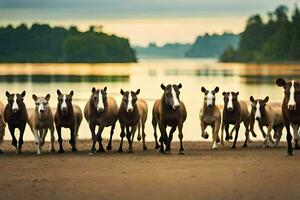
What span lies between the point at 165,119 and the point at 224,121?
3123 mm

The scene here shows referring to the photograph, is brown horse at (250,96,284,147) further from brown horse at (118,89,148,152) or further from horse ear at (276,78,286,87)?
brown horse at (118,89,148,152)

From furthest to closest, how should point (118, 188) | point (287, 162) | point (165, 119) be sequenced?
point (165, 119) → point (287, 162) → point (118, 188)

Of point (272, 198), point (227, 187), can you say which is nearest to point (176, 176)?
point (227, 187)

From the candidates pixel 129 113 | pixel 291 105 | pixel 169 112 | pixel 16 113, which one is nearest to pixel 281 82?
pixel 291 105

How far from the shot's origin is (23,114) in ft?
91.2

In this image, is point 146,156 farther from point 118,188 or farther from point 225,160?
point 118,188

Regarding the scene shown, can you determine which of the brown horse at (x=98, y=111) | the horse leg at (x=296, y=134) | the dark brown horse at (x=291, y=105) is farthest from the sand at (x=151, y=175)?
the brown horse at (x=98, y=111)

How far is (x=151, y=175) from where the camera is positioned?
2091 cm

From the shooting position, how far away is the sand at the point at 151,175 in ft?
59.9

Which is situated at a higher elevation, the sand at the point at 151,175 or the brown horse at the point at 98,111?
the brown horse at the point at 98,111

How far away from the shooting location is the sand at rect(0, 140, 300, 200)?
59.9 feet

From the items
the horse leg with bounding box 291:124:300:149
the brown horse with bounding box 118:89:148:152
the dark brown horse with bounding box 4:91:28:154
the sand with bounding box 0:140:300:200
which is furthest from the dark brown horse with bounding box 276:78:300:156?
the dark brown horse with bounding box 4:91:28:154

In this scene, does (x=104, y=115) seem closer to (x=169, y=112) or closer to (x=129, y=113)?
(x=129, y=113)

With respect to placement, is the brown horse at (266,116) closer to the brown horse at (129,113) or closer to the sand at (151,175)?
the sand at (151,175)
